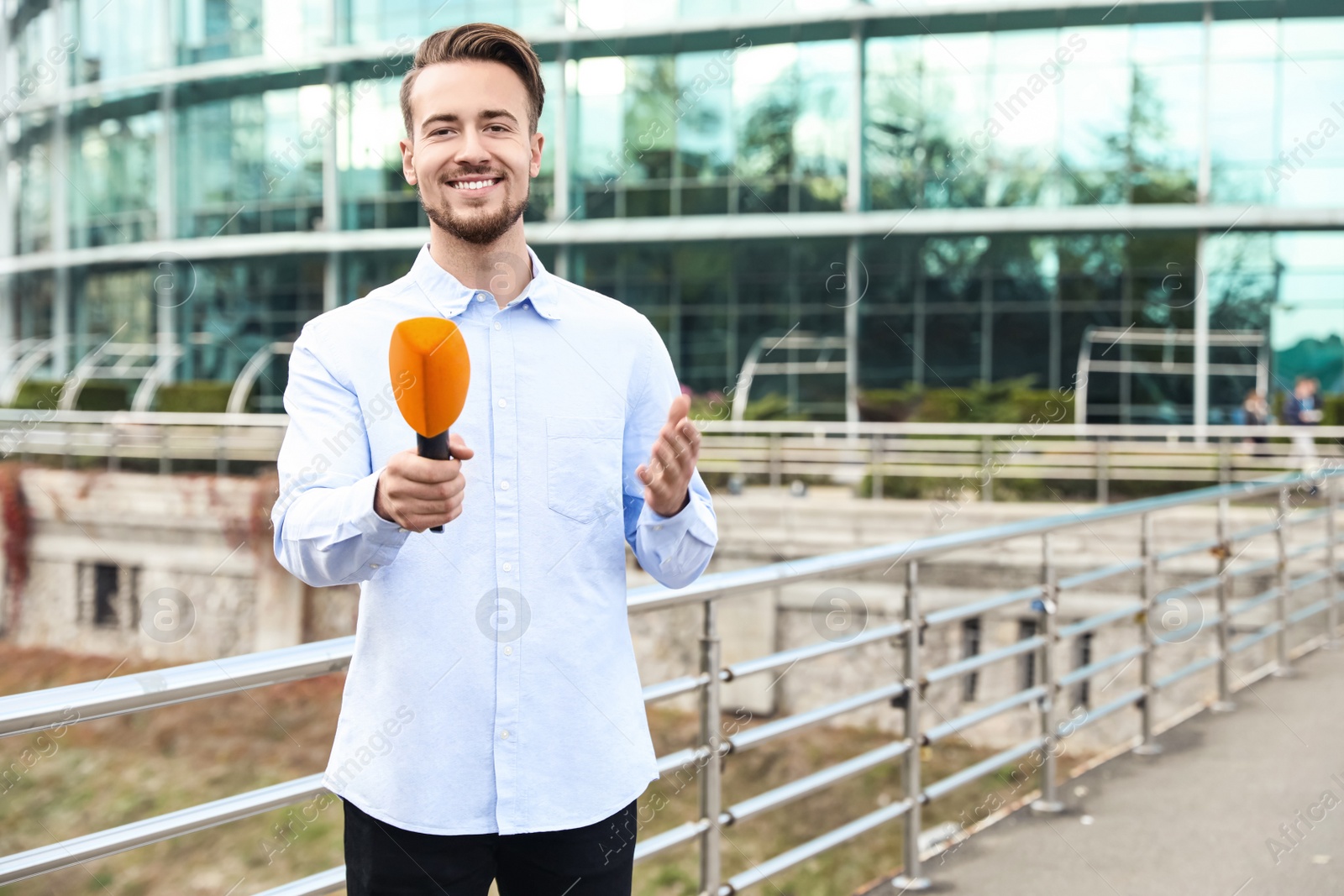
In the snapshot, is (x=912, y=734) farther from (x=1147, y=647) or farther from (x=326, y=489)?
(x=326, y=489)

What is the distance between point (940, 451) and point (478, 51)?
15.3 metres

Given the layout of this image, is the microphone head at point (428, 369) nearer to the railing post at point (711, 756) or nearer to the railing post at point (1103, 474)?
the railing post at point (711, 756)

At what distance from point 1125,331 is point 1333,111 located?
16.1 ft

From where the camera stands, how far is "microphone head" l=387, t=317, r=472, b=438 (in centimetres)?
133

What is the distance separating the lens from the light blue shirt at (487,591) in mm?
1827

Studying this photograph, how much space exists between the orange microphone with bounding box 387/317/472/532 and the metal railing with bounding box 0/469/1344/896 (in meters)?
0.99

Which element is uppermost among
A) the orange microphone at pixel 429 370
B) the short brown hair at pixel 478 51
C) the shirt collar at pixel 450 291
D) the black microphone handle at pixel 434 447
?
the short brown hair at pixel 478 51

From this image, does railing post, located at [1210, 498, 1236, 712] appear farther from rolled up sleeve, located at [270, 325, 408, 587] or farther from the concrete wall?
rolled up sleeve, located at [270, 325, 408, 587]

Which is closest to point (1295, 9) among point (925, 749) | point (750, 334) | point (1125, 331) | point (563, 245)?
point (1125, 331)

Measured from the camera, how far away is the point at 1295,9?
2083 cm

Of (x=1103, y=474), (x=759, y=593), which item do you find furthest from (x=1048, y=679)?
(x=1103, y=474)

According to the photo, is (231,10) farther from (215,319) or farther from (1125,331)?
(1125,331)

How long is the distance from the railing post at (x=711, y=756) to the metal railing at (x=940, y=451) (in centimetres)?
977

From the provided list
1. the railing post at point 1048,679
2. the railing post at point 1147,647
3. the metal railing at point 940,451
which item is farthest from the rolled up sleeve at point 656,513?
the metal railing at point 940,451
